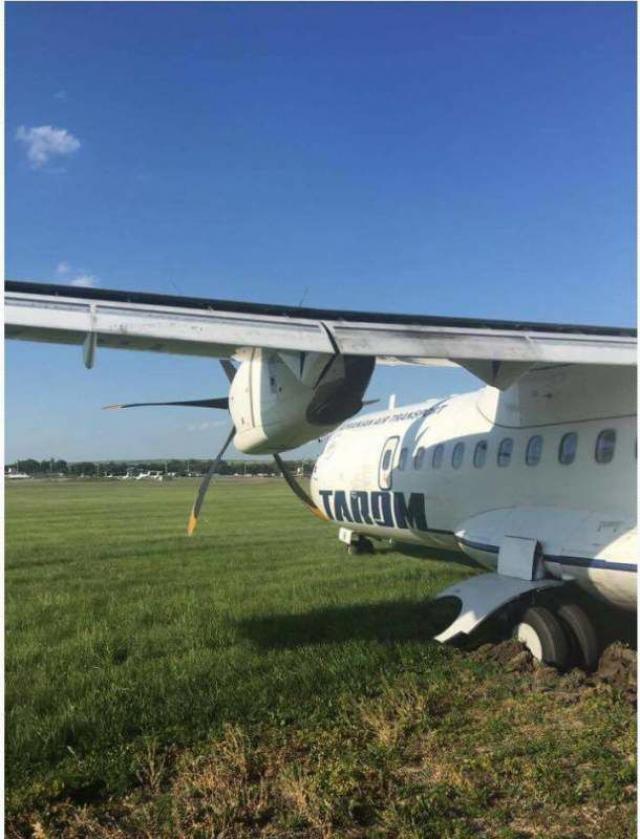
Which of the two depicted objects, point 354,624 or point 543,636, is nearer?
point 543,636

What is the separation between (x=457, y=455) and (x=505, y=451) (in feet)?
3.35

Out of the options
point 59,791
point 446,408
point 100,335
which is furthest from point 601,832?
point 446,408

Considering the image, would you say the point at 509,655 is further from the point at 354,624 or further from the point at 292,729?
the point at 292,729

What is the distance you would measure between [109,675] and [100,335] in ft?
12.4

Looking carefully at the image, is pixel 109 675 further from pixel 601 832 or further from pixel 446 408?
pixel 446 408

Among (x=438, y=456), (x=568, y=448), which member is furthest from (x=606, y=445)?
(x=438, y=456)

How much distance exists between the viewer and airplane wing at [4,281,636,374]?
4629 millimetres

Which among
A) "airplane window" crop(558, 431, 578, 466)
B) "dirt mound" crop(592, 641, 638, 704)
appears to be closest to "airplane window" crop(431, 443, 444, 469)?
"airplane window" crop(558, 431, 578, 466)

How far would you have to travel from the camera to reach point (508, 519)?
827cm

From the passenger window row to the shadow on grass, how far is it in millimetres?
1872

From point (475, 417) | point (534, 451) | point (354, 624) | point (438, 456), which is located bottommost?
point (354, 624)

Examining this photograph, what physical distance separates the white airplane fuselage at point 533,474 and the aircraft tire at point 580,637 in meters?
0.32

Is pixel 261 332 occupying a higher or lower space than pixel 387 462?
higher

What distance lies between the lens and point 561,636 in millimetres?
6945
